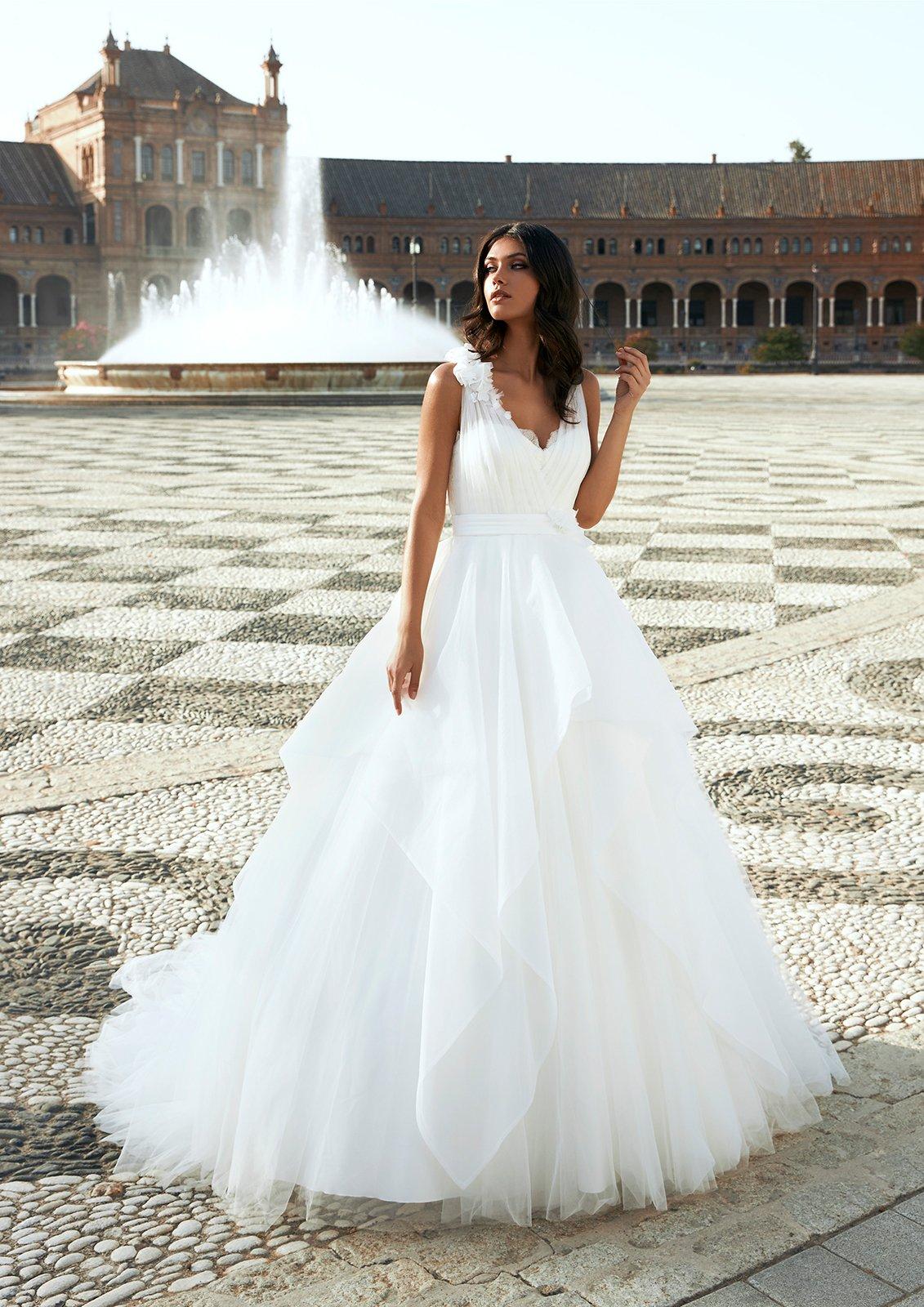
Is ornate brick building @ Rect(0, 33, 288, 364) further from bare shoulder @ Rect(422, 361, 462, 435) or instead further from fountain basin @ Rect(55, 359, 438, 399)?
bare shoulder @ Rect(422, 361, 462, 435)

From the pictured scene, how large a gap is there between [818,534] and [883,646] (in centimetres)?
317

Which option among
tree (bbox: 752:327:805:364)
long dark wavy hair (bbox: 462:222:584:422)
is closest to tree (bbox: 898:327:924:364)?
tree (bbox: 752:327:805:364)

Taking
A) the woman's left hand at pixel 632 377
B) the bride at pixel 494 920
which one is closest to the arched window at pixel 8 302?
the woman's left hand at pixel 632 377

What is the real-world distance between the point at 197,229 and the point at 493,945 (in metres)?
69.3

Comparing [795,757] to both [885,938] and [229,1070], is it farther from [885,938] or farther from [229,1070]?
[229,1070]

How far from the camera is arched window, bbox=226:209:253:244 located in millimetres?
67062

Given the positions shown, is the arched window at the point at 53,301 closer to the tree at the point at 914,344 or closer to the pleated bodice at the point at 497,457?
the tree at the point at 914,344

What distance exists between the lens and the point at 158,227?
2630 inches

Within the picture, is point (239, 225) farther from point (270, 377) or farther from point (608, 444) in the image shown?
point (608, 444)

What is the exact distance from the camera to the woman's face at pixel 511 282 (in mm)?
2180

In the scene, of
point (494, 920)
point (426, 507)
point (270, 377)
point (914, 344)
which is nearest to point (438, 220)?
point (914, 344)

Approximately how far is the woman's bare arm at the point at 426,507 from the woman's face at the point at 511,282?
4.7 inches

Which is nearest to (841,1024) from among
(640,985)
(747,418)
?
(640,985)

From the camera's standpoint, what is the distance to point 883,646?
5348 millimetres
